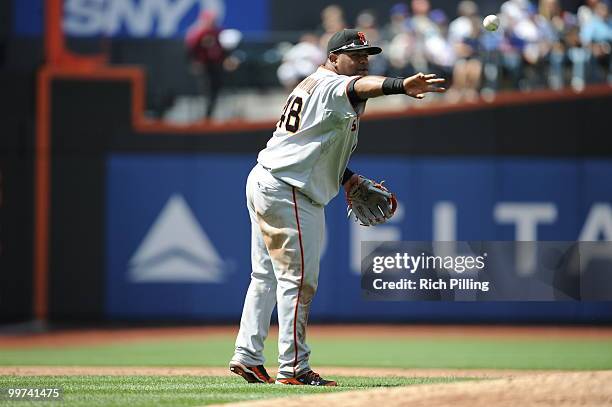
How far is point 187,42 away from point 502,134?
4322 mm

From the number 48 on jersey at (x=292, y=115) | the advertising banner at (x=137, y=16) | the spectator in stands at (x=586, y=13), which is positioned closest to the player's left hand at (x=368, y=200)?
the number 48 on jersey at (x=292, y=115)

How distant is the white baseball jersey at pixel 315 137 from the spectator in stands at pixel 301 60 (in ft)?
27.0

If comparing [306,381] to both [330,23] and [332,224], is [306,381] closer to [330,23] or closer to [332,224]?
[332,224]

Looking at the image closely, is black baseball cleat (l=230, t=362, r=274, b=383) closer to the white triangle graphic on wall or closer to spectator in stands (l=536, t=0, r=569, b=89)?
the white triangle graphic on wall

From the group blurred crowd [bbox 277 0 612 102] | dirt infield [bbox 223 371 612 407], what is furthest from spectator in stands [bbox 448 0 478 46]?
dirt infield [bbox 223 371 612 407]

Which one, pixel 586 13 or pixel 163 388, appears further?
pixel 586 13

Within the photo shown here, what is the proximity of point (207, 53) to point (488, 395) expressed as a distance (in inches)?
383

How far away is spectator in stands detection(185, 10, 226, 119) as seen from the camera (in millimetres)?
14242

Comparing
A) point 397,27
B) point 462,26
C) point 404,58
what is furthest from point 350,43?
point 397,27

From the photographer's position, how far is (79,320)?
14445 millimetres

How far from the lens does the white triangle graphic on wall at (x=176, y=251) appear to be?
569 inches

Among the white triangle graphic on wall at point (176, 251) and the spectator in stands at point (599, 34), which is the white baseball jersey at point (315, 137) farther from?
the spectator in stands at point (599, 34)

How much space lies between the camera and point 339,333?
13445 mm

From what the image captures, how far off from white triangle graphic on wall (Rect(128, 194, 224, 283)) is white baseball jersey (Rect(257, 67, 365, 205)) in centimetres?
855
